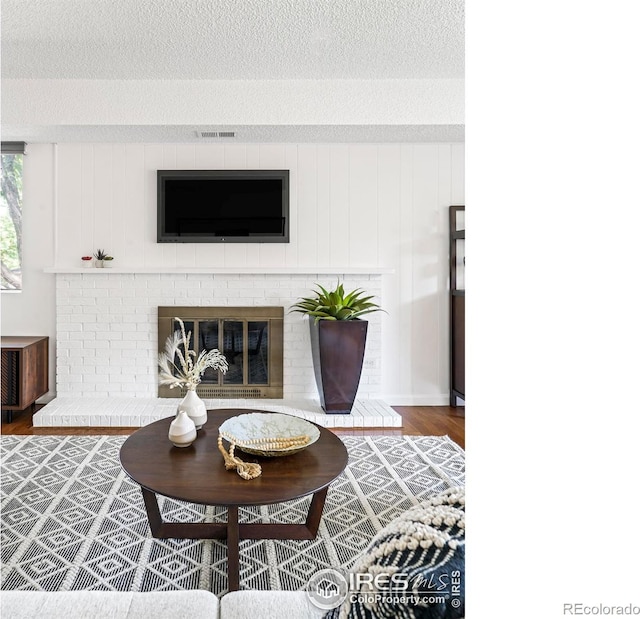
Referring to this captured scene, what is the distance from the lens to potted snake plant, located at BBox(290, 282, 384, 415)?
3.43 m

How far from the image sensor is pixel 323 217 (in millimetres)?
3910

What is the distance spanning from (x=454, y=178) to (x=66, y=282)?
11.0ft

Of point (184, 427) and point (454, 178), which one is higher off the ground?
point (454, 178)

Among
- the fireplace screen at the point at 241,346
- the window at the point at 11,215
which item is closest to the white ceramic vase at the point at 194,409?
the fireplace screen at the point at 241,346

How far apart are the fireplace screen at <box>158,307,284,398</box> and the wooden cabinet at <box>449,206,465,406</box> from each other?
146 cm

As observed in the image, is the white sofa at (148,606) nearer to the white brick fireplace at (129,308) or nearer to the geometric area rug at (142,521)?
the geometric area rug at (142,521)

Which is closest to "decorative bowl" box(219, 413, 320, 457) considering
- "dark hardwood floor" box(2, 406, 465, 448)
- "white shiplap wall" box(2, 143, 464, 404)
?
"dark hardwood floor" box(2, 406, 465, 448)

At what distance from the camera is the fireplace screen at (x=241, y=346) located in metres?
3.83

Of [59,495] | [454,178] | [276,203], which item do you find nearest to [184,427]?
[59,495]

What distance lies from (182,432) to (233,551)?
1.76 ft

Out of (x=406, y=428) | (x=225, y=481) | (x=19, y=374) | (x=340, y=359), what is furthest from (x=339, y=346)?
(x=19, y=374)

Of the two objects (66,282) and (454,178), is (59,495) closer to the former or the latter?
(66,282)

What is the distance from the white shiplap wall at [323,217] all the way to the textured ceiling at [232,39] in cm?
82
